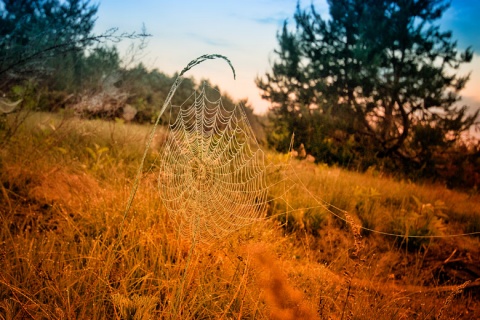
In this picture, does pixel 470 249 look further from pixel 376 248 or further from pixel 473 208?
pixel 473 208

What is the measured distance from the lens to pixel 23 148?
3.52m

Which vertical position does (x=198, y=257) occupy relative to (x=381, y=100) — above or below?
below

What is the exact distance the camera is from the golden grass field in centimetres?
147

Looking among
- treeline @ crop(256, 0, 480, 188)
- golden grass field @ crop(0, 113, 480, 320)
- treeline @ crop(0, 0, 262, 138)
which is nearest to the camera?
golden grass field @ crop(0, 113, 480, 320)

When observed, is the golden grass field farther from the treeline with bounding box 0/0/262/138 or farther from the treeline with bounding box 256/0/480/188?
the treeline with bounding box 256/0/480/188

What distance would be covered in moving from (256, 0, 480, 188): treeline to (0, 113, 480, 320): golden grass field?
4.53 metres

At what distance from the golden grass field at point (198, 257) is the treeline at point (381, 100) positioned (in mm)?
4530

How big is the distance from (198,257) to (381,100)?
11.3 metres

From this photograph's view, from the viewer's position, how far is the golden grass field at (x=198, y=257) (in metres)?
1.47

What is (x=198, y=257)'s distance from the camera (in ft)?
5.41

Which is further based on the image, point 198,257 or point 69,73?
point 69,73

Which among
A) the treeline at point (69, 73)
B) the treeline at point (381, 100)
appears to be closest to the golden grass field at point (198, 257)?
the treeline at point (69, 73)

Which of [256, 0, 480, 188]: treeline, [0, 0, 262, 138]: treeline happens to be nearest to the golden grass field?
[0, 0, 262, 138]: treeline

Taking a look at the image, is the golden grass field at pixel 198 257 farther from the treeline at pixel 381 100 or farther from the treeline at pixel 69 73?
the treeline at pixel 381 100
